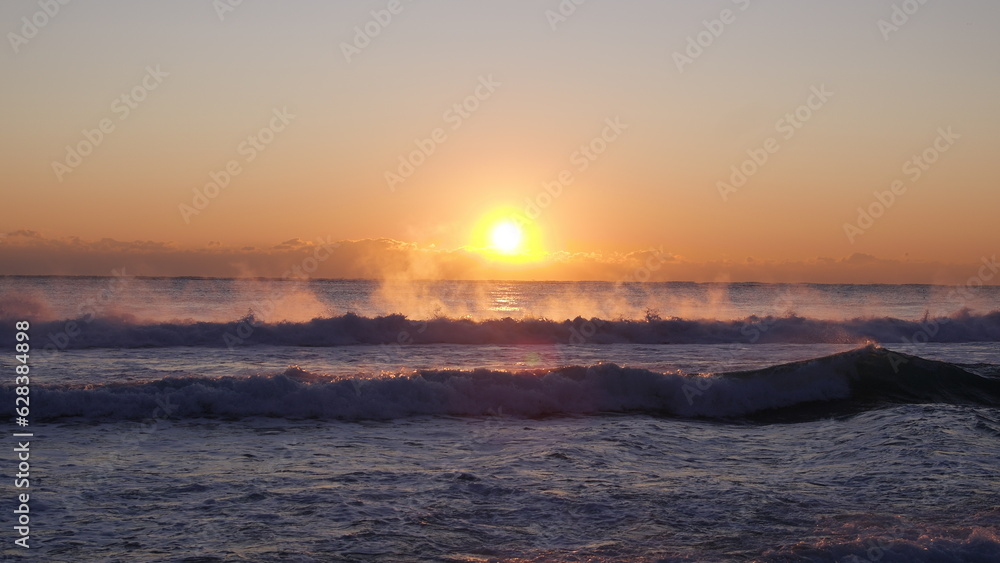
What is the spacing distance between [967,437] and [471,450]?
8068 millimetres

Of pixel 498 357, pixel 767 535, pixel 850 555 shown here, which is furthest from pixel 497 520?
pixel 498 357

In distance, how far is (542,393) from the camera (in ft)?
56.1

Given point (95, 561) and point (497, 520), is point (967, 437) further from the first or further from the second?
point (95, 561)

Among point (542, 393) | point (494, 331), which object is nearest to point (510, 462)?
point (542, 393)

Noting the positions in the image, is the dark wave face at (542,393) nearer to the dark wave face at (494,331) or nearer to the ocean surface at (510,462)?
the ocean surface at (510,462)

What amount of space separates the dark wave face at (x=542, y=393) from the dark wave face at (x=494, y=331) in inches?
573

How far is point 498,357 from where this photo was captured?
27375 millimetres

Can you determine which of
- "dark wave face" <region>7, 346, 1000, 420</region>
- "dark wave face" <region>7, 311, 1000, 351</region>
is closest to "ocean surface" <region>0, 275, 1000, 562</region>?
"dark wave face" <region>7, 346, 1000, 420</region>

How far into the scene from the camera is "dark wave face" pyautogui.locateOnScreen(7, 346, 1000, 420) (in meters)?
15.2

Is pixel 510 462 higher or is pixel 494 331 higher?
pixel 494 331

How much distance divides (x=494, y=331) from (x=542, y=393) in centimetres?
1801

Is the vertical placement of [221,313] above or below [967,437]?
above

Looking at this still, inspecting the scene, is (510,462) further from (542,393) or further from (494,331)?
(494,331)

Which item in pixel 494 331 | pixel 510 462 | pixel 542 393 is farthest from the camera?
pixel 494 331
